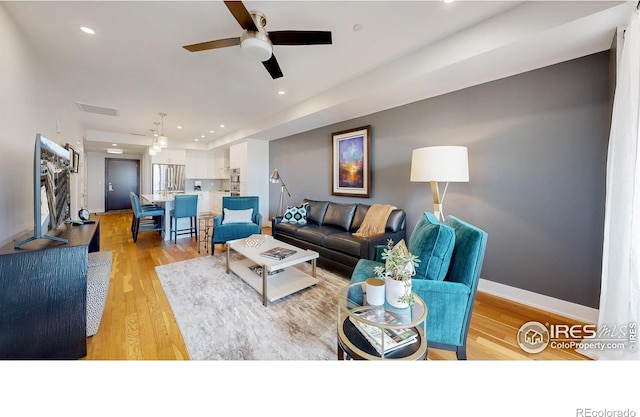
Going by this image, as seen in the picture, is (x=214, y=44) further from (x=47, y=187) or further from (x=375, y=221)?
(x=375, y=221)

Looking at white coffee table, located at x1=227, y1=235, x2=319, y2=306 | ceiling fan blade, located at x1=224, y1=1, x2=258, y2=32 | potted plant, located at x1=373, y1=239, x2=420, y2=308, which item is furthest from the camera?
white coffee table, located at x1=227, y1=235, x2=319, y2=306

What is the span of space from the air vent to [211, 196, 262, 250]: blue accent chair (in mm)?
2852

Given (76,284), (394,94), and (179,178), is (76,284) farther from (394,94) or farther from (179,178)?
(179,178)

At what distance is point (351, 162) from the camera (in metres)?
3.94

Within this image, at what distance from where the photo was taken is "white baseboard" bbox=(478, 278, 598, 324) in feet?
6.45

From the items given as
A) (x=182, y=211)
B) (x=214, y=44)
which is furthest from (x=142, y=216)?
(x=214, y=44)

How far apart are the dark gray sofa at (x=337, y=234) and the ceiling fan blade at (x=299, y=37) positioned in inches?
Answer: 79.3

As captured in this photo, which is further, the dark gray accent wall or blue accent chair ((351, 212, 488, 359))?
the dark gray accent wall

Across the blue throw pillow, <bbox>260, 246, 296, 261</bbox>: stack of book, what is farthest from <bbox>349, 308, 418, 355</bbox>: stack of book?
<bbox>260, 246, 296, 261</bbox>: stack of book

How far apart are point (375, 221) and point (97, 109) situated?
5477mm

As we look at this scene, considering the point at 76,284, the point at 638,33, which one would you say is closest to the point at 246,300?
the point at 76,284

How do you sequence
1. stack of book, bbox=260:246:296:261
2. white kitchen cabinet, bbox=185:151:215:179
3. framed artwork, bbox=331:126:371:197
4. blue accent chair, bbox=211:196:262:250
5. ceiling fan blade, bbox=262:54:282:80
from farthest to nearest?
white kitchen cabinet, bbox=185:151:215:179 < framed artwork, bbox=331:126:371:197 < blue accent chair, bbox=211:196:262:250 < stack of book, bbox=260:246:296:261 < ceiling fan blade, bbox=262:54:282:80

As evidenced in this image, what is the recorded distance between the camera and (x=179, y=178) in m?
7.64

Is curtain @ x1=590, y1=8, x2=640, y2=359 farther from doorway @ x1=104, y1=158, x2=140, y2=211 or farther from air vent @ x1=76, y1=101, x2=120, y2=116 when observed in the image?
doorway @ x1=104, y1=158, x2=140, y2=211
